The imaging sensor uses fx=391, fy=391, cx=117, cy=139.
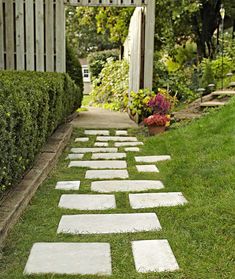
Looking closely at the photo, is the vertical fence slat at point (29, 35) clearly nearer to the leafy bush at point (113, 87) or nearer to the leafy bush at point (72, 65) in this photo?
the leafy bush at point (72, 65)

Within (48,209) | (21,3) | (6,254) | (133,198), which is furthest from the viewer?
(21,3)

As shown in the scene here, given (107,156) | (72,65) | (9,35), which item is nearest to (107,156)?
(107,156)

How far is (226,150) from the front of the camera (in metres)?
4.20

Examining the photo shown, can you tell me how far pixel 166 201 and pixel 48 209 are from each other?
899 millimetres

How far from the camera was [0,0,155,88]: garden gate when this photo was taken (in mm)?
6656

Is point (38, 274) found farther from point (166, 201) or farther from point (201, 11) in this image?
point (201, 11)

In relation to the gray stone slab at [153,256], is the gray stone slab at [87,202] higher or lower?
higher

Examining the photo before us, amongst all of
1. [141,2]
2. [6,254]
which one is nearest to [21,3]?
[141,2]

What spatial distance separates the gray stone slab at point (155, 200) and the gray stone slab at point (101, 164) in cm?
108

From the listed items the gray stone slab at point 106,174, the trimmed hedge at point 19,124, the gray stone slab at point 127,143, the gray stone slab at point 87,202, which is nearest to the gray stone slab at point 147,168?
the gray stone slab at point 106,174

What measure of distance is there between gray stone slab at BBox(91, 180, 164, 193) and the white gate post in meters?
3.55

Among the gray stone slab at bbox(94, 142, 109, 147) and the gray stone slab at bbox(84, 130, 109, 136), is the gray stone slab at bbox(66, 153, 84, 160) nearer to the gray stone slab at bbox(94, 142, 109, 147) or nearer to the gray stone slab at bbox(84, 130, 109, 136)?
the gray stone slab at bbox(94, 142, 109, 147)

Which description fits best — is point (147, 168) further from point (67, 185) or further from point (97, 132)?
point (97, 132)

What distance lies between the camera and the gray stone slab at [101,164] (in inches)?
166
